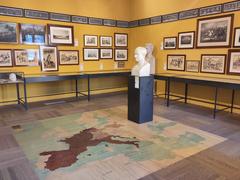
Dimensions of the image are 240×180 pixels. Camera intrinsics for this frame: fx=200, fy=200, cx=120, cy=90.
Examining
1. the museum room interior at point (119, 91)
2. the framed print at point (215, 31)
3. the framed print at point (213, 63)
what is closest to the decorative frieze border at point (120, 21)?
the museum room interior at point (119, 91)

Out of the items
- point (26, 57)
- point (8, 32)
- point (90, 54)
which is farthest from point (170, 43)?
point (8, 32)

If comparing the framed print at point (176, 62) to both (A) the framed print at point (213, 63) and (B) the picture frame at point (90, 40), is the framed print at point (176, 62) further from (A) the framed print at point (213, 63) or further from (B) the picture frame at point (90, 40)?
(B) the picture frame at point (90, 40)

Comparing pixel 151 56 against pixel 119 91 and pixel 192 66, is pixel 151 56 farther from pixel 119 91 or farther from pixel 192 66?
pixel 119 91

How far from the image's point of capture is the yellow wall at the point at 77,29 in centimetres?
536

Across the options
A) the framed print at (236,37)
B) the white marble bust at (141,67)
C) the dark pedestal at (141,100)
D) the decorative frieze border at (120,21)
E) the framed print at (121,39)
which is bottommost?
the dark pedestal at (141,100)

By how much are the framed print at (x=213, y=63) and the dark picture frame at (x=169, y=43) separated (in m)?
1.00

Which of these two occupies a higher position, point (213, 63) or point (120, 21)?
point (120, 21)

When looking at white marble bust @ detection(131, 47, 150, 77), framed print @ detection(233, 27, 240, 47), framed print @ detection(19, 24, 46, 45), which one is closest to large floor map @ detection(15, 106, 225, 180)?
white marble bust @ detection(131, 47, 150, 77)

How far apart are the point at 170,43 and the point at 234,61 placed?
6.27 ft

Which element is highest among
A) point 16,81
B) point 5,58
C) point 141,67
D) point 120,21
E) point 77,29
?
point 120,21

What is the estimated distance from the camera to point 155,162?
261 centimetres

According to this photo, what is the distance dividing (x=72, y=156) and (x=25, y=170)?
1.95 feet

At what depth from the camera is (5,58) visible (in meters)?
5.20

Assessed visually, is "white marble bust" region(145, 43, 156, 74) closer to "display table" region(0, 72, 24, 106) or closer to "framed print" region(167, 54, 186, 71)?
"framed print" region(167, 54, 186, 71)
